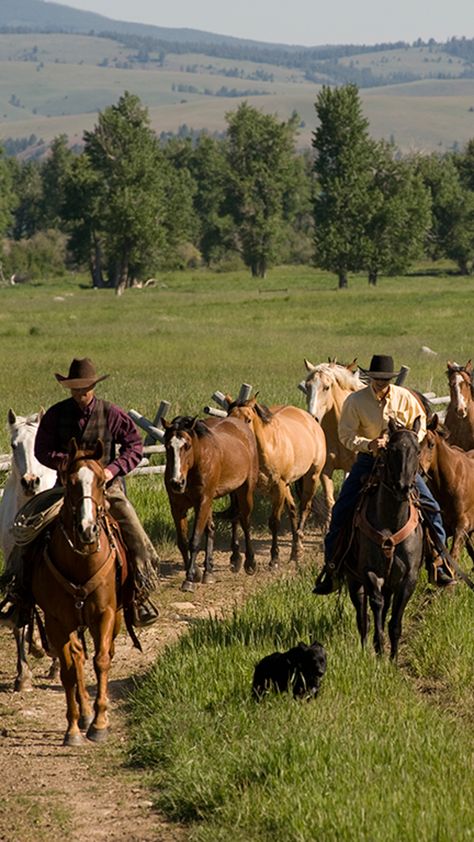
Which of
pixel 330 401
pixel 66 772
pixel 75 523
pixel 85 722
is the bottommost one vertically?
pixel 85 722

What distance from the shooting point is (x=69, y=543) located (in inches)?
344

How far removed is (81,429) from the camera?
962cm

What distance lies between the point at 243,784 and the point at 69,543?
7.22 ft

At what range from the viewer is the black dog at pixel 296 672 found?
8609 millimetres

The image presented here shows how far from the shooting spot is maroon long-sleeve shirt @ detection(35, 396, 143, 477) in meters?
9.60

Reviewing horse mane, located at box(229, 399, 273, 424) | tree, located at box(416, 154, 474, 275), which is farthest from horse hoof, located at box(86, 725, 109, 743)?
tree, located at box(416, 154, 474, 275)

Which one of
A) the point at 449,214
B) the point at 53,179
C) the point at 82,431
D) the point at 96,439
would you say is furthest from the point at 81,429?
the point at 53,179

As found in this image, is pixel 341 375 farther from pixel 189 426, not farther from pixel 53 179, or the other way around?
pixel 53 179

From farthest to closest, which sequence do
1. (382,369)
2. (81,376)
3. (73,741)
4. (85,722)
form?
(382,369), (81,376), (85,722), (73,741)

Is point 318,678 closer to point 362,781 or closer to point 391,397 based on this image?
point 362,781

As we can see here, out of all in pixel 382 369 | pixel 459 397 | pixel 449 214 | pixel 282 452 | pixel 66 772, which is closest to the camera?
pixel 66 772

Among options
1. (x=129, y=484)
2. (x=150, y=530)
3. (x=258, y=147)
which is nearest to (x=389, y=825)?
(x=150, y=530)

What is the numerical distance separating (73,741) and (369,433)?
12.3ft

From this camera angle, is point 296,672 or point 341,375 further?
point 341,375
